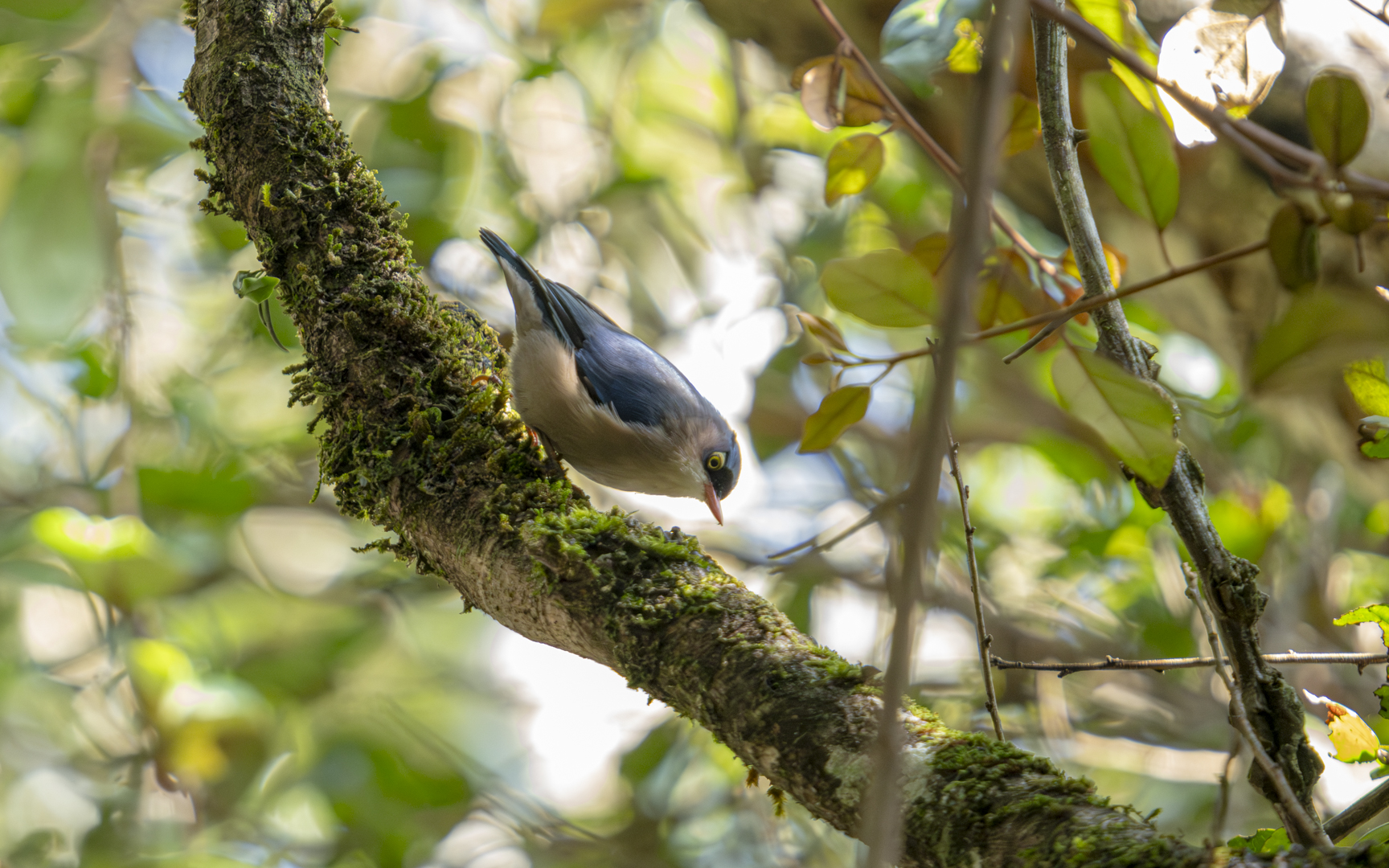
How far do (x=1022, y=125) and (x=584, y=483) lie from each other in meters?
3.43

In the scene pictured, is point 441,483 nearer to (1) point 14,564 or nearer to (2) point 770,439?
(1) point 14,564

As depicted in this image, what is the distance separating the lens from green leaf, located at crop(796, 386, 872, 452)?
1396 mm

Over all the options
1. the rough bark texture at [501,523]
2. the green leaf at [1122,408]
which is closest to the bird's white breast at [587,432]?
the rough bark texture at [501,523]

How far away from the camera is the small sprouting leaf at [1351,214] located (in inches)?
32.6

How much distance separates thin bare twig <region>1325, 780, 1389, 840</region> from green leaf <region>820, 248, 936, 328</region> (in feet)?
2.60

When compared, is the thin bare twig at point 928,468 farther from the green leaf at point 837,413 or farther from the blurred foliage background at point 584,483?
the blurred foliage background at point 584,483

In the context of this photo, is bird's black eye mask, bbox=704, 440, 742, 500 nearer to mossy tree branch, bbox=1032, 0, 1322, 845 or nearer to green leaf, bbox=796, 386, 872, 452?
green leaf, bbox=796, 386, 872, 452

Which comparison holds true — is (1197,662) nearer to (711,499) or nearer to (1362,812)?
(1362,812)

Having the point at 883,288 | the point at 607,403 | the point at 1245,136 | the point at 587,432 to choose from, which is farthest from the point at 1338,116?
the point at 607,403

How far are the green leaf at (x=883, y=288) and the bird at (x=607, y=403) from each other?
1.39m

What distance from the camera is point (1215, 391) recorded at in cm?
432

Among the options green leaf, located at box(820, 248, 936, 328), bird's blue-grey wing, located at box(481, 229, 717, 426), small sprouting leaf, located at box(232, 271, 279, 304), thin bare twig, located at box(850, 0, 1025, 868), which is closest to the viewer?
thin bare twig, located at box(850, 0, 1025, 868)

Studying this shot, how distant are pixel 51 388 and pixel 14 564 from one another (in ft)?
3.99

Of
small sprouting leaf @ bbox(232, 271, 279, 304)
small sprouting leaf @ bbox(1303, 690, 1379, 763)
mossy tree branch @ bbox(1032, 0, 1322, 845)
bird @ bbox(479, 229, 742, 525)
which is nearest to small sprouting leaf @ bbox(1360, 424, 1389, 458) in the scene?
mossy tree branch @ bbox(1032, 0, 1322, 845)
